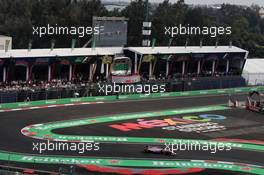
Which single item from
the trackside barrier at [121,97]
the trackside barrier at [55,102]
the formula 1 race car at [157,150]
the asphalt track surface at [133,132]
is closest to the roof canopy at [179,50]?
the trackside barrier at [121,97]

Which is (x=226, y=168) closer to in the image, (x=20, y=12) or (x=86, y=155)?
(x=86, y=155)

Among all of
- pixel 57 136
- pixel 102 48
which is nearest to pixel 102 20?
pixel 102 48

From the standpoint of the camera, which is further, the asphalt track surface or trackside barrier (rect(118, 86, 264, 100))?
trackside barrier (rect(118, 86, 264, 100))

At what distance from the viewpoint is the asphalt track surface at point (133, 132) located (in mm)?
30875

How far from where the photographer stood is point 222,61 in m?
66.1

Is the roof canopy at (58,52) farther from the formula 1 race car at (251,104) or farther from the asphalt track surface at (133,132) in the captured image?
the formula 1 race car at (251,104)

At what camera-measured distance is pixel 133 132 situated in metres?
36.8

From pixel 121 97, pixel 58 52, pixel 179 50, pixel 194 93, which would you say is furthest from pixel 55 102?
pixel 179 50

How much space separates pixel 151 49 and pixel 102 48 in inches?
237

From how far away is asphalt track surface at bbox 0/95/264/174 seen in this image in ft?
101

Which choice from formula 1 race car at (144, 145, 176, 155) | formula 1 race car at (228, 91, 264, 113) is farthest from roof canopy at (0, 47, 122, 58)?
formula 1 race car at (144, 145, 176, 155)

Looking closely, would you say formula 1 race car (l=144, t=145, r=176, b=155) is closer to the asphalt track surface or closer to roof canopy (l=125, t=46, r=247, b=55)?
the asphalt track surface

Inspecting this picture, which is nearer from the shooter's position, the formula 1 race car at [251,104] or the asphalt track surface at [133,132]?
the asphalt track surface at [133,132]

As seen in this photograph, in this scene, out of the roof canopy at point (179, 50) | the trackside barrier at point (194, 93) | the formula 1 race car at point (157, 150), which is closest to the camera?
the formula 1 race car at point (157, 150)
